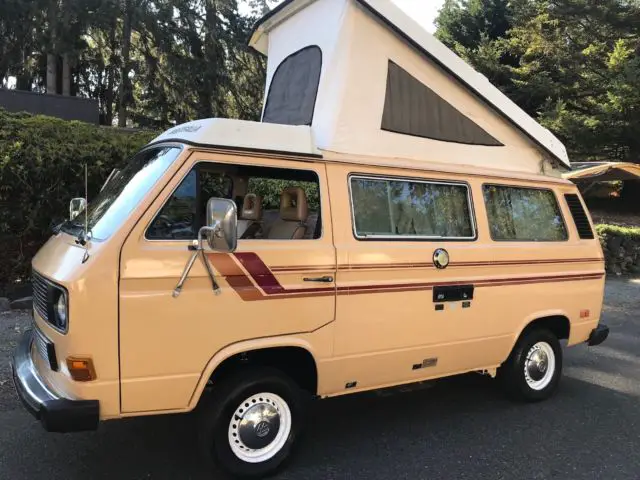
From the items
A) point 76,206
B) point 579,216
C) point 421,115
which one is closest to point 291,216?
point 421,115

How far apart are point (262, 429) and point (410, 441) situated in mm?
1302

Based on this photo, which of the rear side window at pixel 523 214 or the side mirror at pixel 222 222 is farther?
the rear side window at pixel 523 214

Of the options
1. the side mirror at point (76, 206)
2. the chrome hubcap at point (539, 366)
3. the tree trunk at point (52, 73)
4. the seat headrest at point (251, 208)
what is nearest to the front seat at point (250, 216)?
the seat headrest at point (251, 208)

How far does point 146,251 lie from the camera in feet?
10.4

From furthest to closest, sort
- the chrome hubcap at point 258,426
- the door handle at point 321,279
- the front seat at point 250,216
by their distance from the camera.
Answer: the front seat at point 250,216 → the door handle at point 321,279 → the chrome hubcap at point 258,426

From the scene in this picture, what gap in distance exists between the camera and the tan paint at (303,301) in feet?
10.1

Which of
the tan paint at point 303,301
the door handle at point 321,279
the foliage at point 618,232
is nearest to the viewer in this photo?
the tan paint at point 303,301

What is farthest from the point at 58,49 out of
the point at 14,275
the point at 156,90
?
the point at 14,275

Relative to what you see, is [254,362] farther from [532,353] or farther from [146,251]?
[532,353]

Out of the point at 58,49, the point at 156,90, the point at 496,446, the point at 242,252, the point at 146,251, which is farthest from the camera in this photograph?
the point at 156,90

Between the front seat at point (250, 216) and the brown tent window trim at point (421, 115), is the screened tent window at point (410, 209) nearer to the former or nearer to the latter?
the brown tent window trim at point (421, 115)

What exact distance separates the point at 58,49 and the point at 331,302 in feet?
54.5

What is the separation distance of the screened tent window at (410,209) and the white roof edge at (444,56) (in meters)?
0.87

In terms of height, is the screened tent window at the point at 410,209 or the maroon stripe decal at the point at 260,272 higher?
the screened tent window at the point at 410,209
